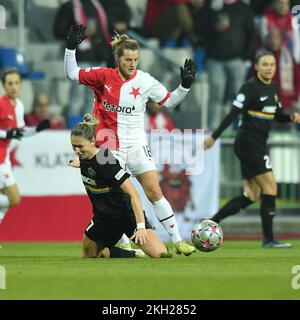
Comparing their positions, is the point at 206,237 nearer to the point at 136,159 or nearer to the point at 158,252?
the point at 158,252

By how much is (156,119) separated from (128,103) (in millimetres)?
5244

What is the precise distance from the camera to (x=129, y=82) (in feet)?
37.1

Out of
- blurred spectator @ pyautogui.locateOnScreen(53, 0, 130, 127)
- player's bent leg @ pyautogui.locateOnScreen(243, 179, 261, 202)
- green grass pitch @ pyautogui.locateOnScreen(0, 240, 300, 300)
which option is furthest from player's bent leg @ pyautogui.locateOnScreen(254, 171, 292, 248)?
blurred spectator @ pyautogui.locateOnScreen(53, 0, 130, 127)

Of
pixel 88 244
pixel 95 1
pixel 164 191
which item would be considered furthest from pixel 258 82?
pixel 95 1

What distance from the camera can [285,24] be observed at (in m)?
18.6

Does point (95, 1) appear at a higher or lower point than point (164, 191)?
higher

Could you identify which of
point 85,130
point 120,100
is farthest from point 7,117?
point 85,130

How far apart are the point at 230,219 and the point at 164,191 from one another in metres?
1.17

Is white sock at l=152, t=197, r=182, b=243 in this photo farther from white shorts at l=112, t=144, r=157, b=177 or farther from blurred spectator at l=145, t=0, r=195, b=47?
blurred spectator at l=145, t=0, r=195, b=47

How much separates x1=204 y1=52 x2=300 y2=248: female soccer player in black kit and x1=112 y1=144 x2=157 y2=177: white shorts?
2.30 meters

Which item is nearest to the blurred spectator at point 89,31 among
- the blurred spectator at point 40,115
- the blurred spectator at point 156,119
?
the blurred spectator at point 40,115

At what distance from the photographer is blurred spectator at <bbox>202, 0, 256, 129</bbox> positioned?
18.2 meters

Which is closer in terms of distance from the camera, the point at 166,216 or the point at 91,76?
the point at 166,216

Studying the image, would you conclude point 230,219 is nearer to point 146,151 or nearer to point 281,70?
point 281,70
